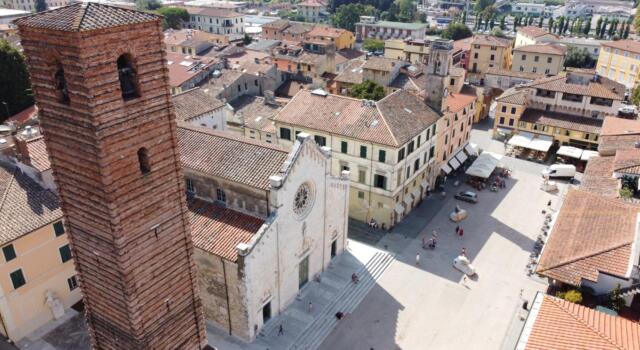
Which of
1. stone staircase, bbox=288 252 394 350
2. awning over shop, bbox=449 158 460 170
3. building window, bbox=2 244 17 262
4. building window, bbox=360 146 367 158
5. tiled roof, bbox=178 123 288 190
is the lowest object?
stone staircase, bbox=288 252 394 350

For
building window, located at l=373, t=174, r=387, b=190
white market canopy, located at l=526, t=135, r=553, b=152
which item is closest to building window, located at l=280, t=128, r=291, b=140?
building window, located at l=373, t=174, r=387, b=190

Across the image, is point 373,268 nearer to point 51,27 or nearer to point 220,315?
point 220,315

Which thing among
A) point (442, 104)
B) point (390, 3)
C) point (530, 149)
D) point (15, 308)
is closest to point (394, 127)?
point (442, 104)

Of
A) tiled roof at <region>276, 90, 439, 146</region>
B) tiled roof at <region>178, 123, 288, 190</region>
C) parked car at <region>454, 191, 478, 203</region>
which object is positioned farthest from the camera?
parked car at <region>454, 191, 478, 203</region>

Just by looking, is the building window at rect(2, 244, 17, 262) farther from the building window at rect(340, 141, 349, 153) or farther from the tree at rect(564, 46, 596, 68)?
the tree at rect(564, 46, 596, 68)

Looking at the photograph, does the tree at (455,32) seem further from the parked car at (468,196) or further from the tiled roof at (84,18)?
the tiled roof at (84,18)
